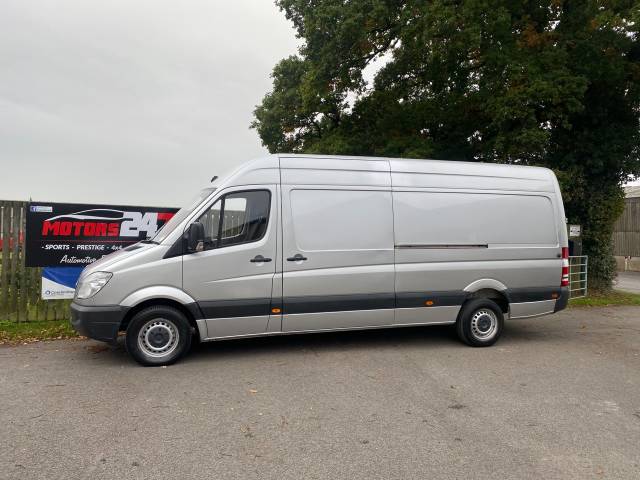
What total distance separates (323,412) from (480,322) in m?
3.54

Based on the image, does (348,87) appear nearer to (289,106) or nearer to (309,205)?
(289,106)

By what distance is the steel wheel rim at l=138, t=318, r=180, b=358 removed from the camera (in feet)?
19.7

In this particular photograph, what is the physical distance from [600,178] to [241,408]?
1232 cm

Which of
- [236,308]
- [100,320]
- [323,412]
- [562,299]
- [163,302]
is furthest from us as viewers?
[562,299]

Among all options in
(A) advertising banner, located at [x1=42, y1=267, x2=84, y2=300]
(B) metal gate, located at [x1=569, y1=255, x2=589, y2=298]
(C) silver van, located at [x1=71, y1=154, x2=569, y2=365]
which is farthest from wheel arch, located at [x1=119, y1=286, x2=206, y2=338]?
(B) metal gate, located at [x1=569, y1=255, x2=589, y2=298]

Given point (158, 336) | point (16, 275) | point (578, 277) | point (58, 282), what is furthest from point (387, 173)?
point (578, 277)

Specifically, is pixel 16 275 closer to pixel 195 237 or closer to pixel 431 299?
pixel 195 237

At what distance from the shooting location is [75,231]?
8.38 metres

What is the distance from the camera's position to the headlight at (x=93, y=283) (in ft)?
19.3

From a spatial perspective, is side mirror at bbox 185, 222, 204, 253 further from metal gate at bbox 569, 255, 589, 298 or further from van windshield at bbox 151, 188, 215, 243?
metal gate at bbox 569, 255, 589, 298

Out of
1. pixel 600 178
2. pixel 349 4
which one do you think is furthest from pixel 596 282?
pixel 349 4

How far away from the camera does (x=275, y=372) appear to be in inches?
229

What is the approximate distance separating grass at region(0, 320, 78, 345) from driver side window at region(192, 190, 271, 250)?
3.28 meters

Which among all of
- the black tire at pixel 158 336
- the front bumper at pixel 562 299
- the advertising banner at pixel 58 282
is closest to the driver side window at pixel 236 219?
the black tire at pixel 158 336
